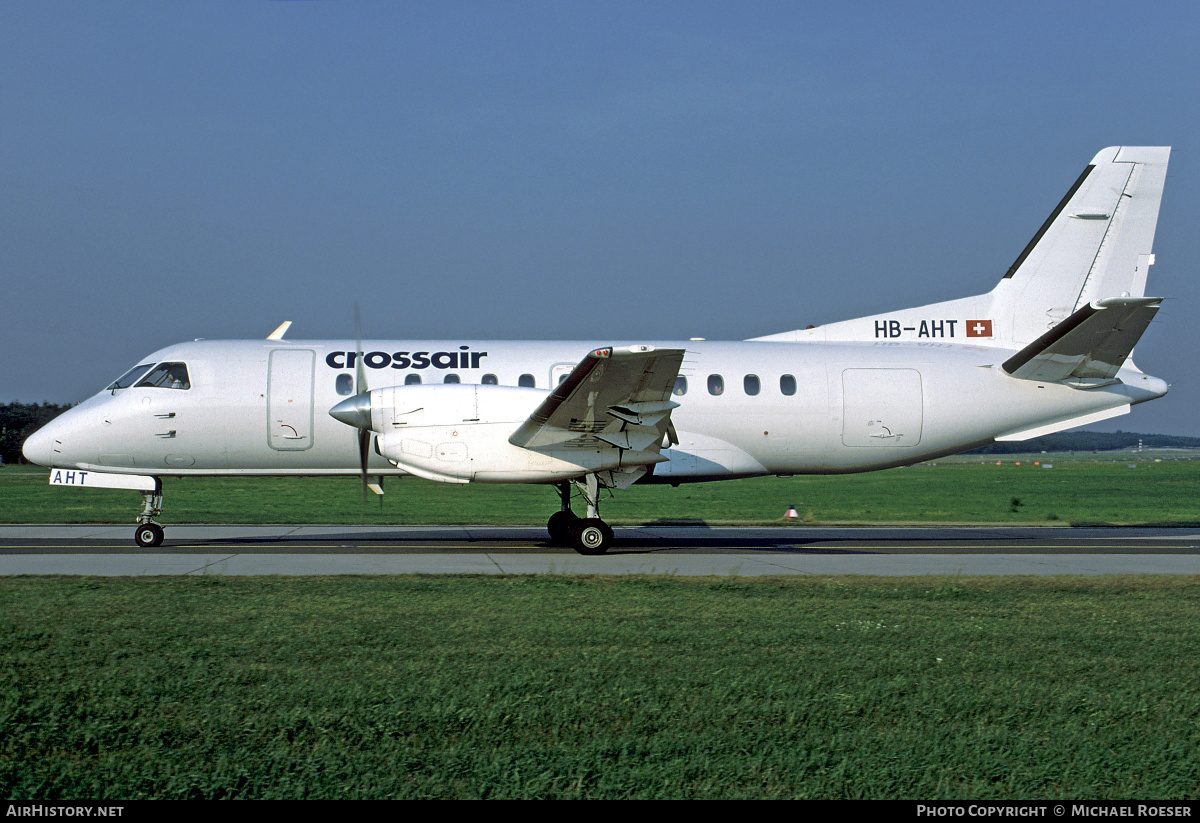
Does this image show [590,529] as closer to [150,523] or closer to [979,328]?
[150,523]

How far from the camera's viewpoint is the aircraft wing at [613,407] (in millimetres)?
13836

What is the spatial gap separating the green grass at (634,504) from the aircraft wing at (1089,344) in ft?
31.3

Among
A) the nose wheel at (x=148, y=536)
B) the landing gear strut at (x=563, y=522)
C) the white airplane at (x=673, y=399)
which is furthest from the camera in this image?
the landing gear strut at (x=563, y=522)

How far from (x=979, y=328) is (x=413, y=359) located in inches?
440

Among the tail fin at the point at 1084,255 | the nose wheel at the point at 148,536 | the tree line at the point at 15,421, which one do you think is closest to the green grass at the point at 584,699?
the nose wheel at the point at 148,536

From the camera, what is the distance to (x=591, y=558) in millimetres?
15789

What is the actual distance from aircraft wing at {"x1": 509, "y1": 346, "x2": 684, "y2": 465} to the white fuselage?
4.87 feet

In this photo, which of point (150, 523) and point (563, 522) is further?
point (563, 522)

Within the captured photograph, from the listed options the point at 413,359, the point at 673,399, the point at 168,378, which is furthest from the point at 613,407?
the point at 168,378

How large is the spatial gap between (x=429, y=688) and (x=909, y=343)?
51.2ft

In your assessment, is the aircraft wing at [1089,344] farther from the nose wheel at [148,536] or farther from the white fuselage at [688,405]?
the nose wheel at [148,536]

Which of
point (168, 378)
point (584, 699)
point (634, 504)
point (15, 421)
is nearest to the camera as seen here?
point (584, 699)

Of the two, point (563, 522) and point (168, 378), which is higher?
point (168, 378)

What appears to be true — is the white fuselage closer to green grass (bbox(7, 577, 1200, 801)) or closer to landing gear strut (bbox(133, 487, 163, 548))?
landing gear strut (bbox(133, 487, 163, 548))
